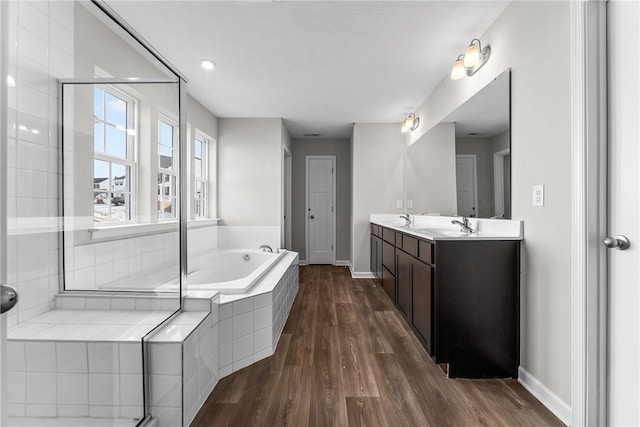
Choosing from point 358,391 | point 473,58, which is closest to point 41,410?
point 358,391

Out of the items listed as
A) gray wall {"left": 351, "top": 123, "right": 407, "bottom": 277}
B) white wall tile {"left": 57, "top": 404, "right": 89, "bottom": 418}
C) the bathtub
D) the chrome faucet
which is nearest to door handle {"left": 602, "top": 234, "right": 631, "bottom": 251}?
the chrome faucet

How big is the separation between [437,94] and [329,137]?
2428 mm

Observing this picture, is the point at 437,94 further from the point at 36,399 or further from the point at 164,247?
the point at 36,399

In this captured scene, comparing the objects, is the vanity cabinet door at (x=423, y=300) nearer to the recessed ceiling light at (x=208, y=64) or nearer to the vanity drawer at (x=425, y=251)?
the vanity drawer at (x=425, y=251)

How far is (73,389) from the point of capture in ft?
3.80

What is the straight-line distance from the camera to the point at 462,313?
172 cm

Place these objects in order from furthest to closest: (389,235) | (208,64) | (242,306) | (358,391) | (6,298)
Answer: (389,235), (208,64), (242,306), (358,391), (6,298)

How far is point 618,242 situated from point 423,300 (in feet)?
3.47

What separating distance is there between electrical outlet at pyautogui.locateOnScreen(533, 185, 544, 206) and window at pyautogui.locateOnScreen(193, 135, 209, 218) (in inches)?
136

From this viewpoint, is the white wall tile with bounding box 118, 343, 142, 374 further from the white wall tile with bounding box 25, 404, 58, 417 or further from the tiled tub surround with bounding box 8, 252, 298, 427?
the white wall tile with bounding box 25, 404, 58, 417

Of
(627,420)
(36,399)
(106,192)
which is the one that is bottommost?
(627,420)

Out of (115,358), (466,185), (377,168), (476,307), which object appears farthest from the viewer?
(377,168)

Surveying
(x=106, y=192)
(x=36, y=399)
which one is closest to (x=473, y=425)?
(x=36, y=399)

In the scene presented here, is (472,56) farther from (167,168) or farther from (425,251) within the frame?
(167,168)
